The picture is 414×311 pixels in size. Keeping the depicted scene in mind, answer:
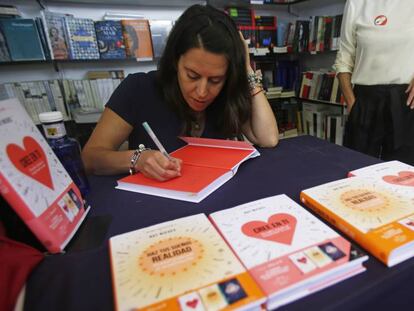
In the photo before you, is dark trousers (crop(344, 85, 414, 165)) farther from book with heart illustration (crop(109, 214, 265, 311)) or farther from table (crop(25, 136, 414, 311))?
book with heart illustration (crop(109, 214, 265, 311))

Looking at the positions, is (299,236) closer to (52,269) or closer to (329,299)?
(329,299)

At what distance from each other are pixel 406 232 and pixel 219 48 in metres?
0.70

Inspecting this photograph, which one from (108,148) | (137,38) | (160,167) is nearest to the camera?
(160,167)

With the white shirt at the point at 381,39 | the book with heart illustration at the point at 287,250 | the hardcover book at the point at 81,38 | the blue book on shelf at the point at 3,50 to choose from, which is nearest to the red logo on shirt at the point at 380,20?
the white shirt at the point at 381,39

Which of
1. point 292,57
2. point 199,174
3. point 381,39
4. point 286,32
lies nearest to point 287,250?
point 199,174

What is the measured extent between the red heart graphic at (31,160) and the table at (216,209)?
132 millimetres

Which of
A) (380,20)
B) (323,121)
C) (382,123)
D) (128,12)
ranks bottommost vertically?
(323,121)

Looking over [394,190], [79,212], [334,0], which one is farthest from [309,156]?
[334,0]

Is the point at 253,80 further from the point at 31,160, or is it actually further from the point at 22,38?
the point at 22,38

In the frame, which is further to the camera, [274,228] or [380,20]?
[380,20]

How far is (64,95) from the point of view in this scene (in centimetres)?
206

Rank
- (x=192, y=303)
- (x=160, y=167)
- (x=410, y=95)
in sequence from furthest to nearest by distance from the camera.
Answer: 1. (x=410, y=95)
2. (x=160, y=167)
3. (x=192, y=303)

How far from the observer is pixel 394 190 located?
541 millimetres

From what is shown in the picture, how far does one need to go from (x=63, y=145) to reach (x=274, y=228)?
0.50 m
